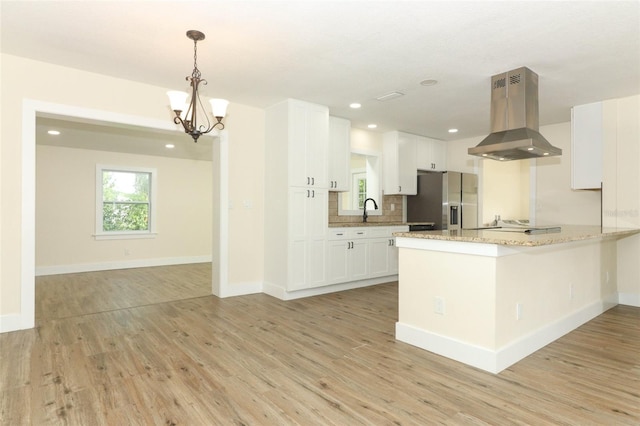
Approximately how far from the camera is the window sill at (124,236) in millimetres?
6934

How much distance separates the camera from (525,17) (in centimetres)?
253

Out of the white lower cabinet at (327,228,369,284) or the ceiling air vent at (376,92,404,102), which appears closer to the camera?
the ceiling air vent at (376,92,404,102)

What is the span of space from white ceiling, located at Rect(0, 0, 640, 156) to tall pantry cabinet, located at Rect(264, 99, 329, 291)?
441mm

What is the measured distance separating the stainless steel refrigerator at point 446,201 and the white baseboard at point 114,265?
4827mm

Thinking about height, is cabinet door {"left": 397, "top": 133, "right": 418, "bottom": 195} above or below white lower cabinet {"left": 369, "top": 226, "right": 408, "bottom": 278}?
above

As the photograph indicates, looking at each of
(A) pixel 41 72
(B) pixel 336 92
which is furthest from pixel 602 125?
(A) pixel 41 72

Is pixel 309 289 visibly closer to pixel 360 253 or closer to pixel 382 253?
pixel 360 253

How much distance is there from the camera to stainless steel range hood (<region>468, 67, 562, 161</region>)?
10.9ft

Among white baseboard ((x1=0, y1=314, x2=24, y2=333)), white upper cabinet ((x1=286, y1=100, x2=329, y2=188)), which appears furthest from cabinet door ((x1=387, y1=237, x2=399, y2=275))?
white baseboard ((x1=0, y1=314, x2=24, y2=333))

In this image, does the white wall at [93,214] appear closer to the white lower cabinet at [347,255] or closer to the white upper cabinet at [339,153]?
the white upper cabinet at [339,153]

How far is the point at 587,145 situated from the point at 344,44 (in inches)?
146

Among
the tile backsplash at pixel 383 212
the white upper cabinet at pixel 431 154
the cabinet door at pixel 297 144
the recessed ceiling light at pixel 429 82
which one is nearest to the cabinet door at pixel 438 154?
the white upper cabinet at pixel 431 154

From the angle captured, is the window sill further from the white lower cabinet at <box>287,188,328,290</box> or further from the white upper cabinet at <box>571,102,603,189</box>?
the white upper cabinet at <box>571,102,603,189</box>

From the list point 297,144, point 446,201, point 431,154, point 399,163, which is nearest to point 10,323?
point 297,144
